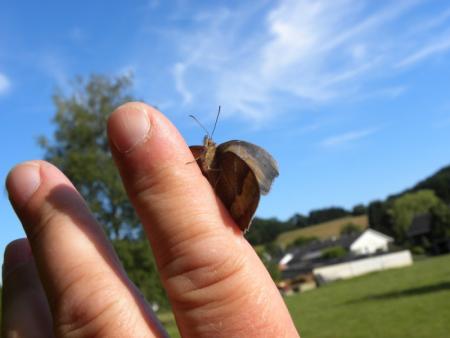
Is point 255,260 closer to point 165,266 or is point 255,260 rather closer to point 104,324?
point 165,266

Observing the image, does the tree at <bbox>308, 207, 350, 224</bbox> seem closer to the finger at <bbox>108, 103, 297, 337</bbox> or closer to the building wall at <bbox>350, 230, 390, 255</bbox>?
the building wall at <bbox>350, 230, 390, 255</bbox>

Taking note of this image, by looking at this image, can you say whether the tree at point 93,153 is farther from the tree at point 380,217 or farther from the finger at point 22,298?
the tree at point 380,217

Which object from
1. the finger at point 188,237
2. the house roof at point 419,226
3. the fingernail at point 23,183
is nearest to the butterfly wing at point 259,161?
the finger at point 188,237

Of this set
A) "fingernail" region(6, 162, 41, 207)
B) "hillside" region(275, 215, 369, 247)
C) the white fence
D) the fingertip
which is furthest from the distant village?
the fingertip

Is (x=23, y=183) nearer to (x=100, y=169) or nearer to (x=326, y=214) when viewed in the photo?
(x=100, y=169)

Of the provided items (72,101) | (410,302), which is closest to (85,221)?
(410,302)
